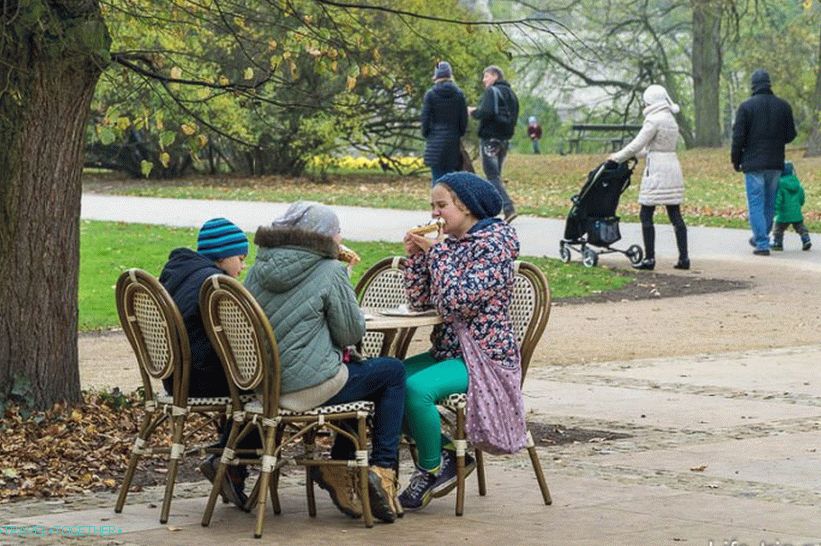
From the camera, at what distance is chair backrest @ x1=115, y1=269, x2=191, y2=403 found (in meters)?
7.06

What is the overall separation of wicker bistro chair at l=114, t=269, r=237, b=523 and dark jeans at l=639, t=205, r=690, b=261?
430 inches

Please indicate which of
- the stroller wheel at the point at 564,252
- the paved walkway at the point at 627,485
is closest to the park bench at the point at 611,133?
the stroller wheel at the point at 564,252

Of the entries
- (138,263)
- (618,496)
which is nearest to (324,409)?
(618,496)

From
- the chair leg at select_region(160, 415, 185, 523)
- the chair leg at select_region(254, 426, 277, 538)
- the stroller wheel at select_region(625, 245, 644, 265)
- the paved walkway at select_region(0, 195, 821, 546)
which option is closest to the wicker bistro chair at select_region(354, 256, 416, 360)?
the paved walkway at select_region(0, 195, 821, 546)

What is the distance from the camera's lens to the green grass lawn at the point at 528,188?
27.2 meters

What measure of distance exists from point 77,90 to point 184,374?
2.55 m

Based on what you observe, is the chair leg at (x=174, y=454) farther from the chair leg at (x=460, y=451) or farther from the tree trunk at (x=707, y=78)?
the tree trunk at (x=707, y=78)

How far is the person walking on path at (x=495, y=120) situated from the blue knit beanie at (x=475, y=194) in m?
14.3

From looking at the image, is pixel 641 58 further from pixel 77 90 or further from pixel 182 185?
pixel 77 90

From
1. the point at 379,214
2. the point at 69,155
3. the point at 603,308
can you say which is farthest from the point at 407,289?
the point at 379,214

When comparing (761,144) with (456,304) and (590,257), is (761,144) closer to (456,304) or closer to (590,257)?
(590,257)

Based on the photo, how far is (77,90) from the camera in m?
9.12

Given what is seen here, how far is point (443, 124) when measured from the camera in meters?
21.6

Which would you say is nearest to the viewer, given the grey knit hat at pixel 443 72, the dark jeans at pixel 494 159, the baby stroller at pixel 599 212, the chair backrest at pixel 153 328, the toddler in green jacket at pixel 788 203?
the chair backrest at pixel 153 328
